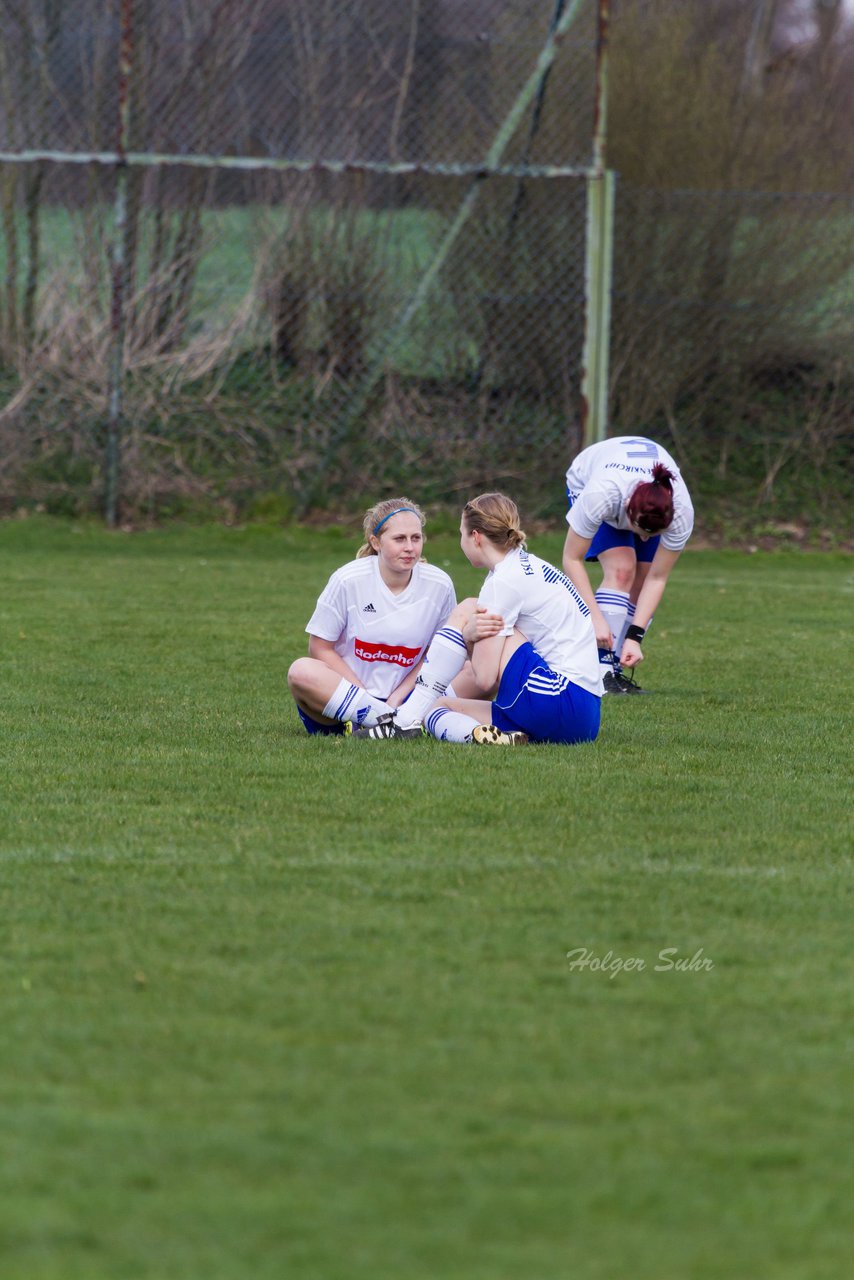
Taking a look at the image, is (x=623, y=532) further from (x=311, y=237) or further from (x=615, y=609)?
(x=311, y=237)

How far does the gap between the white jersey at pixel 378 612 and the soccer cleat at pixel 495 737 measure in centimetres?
47

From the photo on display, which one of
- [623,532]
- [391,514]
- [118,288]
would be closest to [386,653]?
[391,514]

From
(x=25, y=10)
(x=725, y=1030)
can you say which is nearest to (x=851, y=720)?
(x=725, y=1030)

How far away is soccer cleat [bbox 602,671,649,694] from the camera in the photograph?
25.5ft

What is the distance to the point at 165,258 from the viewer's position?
14.6 m

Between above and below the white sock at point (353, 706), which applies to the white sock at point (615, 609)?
below

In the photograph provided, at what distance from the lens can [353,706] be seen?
627 cm

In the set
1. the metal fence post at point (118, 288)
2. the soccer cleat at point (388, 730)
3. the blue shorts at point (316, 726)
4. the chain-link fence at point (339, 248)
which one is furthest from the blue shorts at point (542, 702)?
the chain-link fence at point (339, 248)

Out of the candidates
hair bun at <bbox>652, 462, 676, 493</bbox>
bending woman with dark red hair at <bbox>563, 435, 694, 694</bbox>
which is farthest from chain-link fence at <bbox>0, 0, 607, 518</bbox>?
hair bun at <bbox>652, 462, 676, 493</bbox>

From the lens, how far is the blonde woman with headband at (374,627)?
6.28 m

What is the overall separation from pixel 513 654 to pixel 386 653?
571mm

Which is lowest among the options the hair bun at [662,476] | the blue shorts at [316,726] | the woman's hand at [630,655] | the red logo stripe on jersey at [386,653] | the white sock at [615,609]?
the white sock at [615,609]

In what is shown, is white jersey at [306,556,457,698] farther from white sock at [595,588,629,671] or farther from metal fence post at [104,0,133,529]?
metal fence post at [104,0,133,529]

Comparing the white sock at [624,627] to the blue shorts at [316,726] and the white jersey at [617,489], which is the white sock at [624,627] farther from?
the blue shorts at [316,726]
